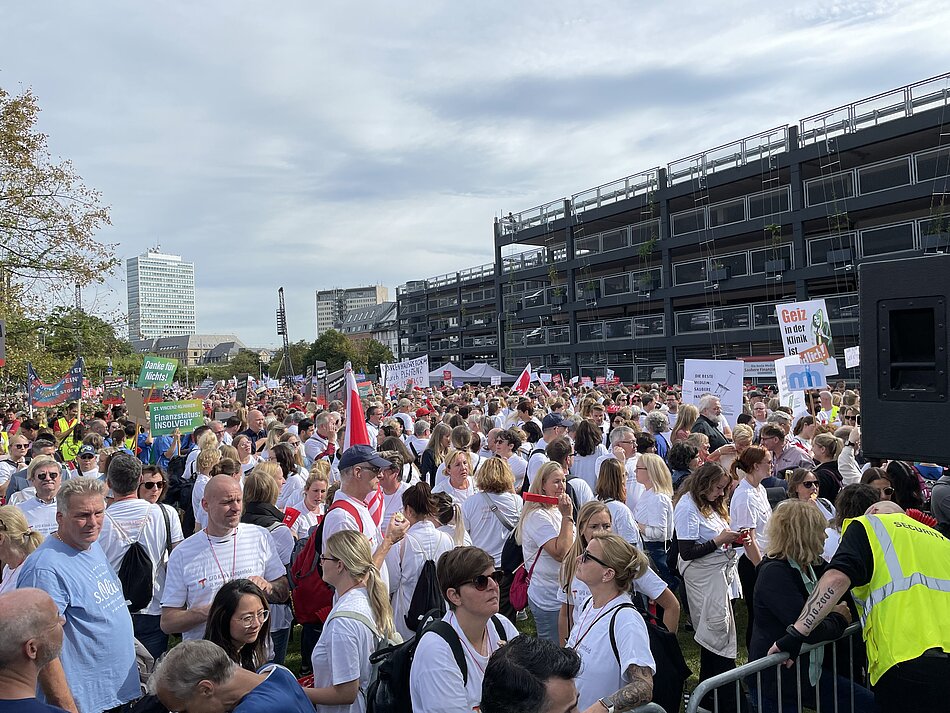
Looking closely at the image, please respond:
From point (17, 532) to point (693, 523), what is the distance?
4.57m

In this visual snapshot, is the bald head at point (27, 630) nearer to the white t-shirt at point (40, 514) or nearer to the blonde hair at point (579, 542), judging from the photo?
the blonde hair at point (579, 542)

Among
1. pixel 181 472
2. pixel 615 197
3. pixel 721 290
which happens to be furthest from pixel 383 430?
pixel 615 197

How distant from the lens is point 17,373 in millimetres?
18797

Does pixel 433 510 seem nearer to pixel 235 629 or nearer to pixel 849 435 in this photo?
pixel 235 629

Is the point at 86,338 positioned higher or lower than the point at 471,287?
lower

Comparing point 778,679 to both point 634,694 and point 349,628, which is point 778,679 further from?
point 349,628

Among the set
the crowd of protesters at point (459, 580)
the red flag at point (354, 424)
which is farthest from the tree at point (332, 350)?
the crowd of protesters at point (459, 580)

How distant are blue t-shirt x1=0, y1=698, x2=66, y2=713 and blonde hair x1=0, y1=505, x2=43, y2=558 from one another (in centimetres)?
225

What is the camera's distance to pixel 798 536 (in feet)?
13.7

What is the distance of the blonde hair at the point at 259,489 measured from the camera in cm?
567

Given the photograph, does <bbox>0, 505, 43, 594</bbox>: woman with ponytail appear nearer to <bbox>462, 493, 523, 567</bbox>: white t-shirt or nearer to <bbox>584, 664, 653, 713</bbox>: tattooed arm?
<bbox>462, 493, 523, 567</bbox>: white t-shirt

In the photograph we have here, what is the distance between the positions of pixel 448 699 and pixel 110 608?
A: 2059mm

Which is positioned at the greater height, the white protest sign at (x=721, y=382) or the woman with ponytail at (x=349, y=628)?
the white protest sign at (x=721, y=382)

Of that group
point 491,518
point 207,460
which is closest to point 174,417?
point 207,460
